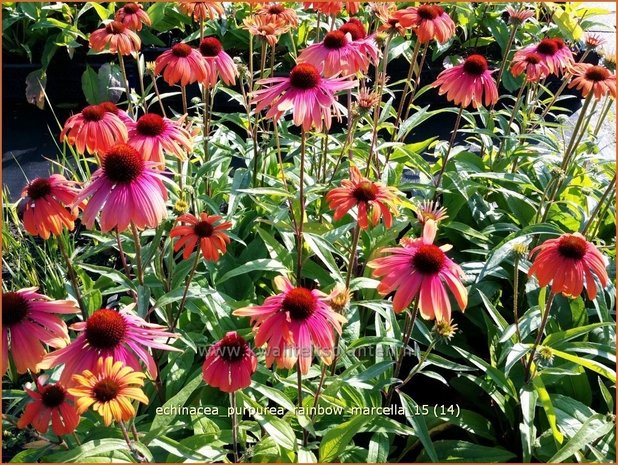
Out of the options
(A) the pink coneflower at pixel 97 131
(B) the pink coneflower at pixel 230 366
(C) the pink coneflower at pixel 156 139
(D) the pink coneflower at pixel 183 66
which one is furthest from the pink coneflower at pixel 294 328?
(D) the pink coneflower at pixel 183 66

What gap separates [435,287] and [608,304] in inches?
38.1

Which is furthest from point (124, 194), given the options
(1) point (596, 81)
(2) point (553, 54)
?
(2) point (553, 54)

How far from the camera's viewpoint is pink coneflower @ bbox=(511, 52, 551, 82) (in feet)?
7.00

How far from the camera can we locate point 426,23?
1966mm

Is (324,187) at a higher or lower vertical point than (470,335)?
higher

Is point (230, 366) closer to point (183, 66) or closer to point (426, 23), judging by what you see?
point (183, 66)

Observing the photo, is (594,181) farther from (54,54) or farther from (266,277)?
(54,54)

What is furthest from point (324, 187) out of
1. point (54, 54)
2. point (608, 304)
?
point (54, 54)

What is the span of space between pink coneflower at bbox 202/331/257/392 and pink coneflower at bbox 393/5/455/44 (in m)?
1.11

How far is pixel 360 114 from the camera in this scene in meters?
1.94

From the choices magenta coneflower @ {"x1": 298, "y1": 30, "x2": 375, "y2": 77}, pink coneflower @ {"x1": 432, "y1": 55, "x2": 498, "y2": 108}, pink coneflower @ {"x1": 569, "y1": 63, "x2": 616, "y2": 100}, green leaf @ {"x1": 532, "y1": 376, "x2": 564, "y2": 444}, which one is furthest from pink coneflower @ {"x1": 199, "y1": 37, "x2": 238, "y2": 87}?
green leaf @ {"x1": 532, "y1": 376, "x2": 564, "y2": 444}

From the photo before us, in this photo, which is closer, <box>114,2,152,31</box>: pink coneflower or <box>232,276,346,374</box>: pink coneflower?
<box>232,276,346,374</box>: pink coneflower

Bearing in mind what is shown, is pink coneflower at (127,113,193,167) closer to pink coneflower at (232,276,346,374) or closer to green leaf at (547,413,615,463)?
pink coneflower at (232,276,346,374)

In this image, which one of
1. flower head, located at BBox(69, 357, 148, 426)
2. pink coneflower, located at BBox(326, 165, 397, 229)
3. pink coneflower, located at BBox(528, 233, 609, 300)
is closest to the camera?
flower head, located at BBox(69, 357, 148, 426)
